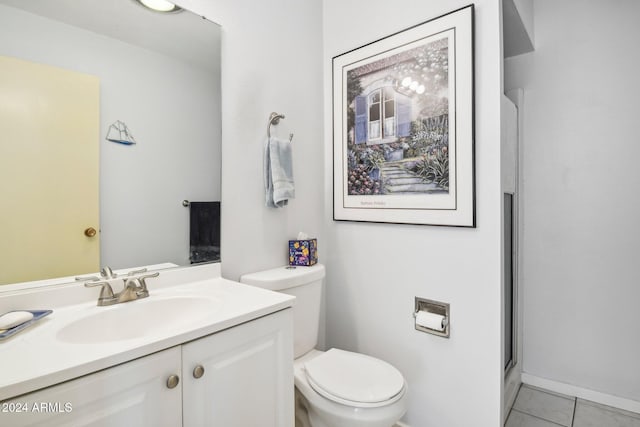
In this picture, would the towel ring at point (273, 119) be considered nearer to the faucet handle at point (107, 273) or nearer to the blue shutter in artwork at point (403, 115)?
the blue shutter in artwork at point (403, 115)

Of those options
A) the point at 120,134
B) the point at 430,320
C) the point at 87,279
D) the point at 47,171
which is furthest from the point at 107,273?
the point at 430,320

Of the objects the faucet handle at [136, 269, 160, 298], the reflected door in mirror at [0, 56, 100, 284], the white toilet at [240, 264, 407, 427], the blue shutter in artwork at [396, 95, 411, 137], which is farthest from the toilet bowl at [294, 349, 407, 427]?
the blue shutter in artwork at [396, 95, 411, 137]

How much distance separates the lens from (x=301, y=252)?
170 centimetres

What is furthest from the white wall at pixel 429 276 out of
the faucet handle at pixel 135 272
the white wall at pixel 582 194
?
the faucet handle at pixel 135 272

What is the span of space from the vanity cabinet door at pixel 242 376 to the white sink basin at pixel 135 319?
0.11 m

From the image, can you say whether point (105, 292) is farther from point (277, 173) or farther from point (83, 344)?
point (277, 173)

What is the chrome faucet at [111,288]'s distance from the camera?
1.07m

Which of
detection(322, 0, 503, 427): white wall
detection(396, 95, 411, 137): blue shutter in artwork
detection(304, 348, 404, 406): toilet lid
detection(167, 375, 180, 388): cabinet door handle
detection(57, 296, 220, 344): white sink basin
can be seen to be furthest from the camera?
detection(396, 95, 411, 137): blue shutter in artwork

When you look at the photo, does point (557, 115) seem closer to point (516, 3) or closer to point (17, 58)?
point (516, 3)

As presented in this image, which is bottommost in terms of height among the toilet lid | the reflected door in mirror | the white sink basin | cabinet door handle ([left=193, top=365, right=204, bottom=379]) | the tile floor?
the tile floor

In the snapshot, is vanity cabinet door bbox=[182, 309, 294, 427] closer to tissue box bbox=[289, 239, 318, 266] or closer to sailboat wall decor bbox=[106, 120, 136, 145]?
tissue box bbox=[289, 239, 318, 266]

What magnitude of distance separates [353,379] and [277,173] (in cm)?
98

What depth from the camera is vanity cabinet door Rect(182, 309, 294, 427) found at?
853 mm

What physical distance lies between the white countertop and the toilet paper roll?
749 mm
